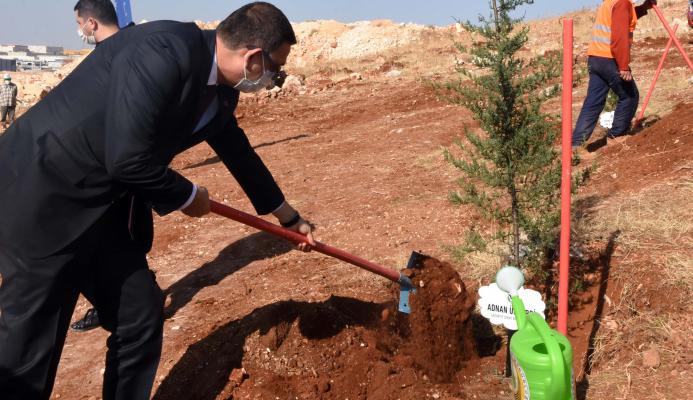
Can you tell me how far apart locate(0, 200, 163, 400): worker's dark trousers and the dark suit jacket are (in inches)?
3.6

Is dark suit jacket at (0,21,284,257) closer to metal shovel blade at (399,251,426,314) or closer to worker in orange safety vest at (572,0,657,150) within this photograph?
metal shovel blade at (399,251,426,314)

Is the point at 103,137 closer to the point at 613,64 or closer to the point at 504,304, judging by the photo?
the point at 504,304

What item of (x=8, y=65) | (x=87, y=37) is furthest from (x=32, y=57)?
(x=87, y=37)

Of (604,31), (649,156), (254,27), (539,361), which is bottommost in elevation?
(649,156)

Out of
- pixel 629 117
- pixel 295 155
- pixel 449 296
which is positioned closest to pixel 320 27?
pixel 295 155

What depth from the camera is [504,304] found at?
2.97 meters

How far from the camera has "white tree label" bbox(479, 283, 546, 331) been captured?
2935 mm

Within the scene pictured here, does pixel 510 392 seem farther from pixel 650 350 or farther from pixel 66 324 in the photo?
pixel 66 324

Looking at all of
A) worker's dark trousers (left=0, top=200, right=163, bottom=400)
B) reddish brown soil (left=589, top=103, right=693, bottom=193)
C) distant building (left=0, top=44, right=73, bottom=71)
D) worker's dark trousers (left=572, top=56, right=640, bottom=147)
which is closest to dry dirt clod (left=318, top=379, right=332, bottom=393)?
worker's dark trousers (left=0, top=200, right=163, bottom=400)

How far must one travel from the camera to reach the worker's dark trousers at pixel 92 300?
95.2 inches

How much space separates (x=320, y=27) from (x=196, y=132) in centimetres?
2516

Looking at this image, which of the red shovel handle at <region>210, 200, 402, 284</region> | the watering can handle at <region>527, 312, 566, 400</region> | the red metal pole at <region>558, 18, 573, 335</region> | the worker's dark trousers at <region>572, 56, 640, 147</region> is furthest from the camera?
the worker's dark trousers at <region>572, 56, 640, 147</region>

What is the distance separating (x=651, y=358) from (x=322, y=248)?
1.63 meters

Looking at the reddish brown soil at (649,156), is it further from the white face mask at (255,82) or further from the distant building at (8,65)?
the distant building at (8,65)
